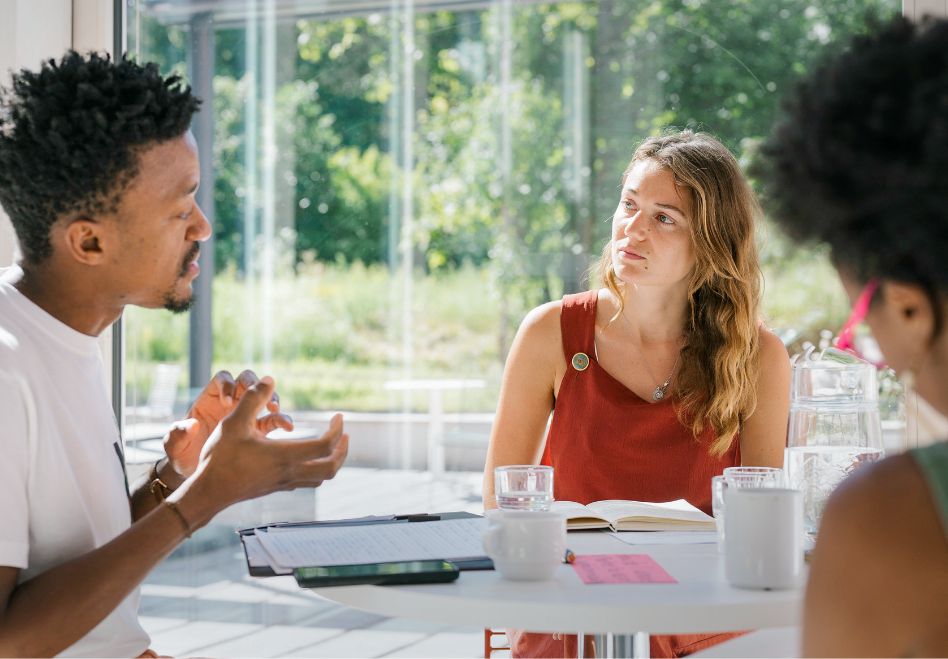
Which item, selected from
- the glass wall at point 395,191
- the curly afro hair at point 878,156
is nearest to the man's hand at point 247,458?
the curly afro hair at point 878,156

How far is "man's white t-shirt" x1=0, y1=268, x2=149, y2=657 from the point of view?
1223 millimetres

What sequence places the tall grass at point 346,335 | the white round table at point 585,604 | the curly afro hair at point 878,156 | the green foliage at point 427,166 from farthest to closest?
the tall grass at point 346,335 < the green foliage at point 427,166 < the white round table at point 585,604 < the curly afro hair at point 878,156

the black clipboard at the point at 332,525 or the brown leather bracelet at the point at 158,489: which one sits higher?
the brown leather bracelet at the point at 158,489

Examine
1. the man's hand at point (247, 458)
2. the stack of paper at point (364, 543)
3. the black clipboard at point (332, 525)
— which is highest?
the man's hand at point (247, 458)

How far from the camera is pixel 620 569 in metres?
1.28

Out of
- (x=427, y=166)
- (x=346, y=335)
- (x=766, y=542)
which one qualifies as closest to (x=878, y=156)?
(x=766, y=542)

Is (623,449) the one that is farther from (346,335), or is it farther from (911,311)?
(346,335)

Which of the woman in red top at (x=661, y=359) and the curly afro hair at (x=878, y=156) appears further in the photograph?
the woman in red top at (x=661, y=359)

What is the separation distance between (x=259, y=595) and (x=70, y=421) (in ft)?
7.34

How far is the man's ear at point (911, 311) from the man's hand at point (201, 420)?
3.07 ft

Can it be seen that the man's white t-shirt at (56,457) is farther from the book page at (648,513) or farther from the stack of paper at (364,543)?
the book page at (648,513)

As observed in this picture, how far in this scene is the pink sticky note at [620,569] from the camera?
4.04 feet

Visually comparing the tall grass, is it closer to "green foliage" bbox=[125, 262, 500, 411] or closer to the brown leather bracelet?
Result: "green foliage" bbox=[125, 262, 500, 411]

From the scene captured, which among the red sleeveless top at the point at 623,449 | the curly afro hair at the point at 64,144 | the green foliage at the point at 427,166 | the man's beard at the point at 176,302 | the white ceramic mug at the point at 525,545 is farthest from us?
the green foliage at the point at 427,166
